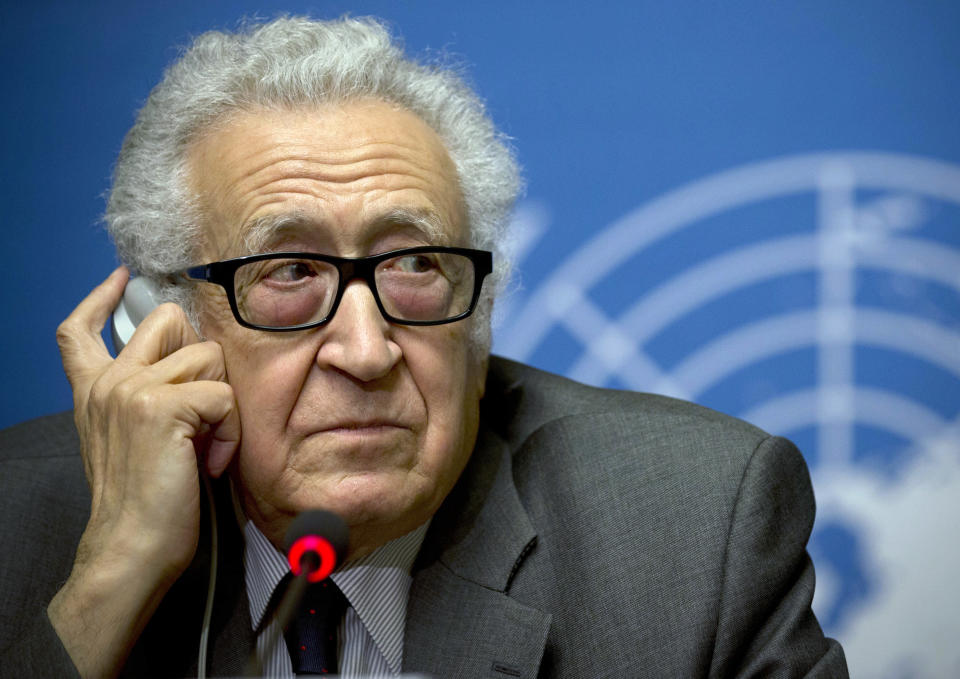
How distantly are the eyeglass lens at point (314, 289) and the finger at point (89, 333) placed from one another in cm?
43

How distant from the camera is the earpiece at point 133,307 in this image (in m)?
1.85

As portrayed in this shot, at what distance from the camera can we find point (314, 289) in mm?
1618

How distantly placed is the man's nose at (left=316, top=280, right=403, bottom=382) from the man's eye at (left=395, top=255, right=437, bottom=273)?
0.11 metres

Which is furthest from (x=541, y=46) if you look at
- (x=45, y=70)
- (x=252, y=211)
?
(x=45, y=70)

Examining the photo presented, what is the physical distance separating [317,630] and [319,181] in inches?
34.0

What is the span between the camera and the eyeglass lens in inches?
63.7

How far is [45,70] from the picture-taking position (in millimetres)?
2693

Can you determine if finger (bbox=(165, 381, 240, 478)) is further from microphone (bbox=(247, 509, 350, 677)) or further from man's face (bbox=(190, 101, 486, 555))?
microphone (bbox=(247, 509, 350, 677))

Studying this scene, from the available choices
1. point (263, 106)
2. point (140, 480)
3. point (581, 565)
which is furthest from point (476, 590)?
point (263, 106)

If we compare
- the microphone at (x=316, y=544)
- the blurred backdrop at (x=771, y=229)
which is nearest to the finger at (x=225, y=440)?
the microphone at (x=316, y=544)

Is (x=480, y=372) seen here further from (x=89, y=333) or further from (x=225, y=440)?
(x=89, y=333)

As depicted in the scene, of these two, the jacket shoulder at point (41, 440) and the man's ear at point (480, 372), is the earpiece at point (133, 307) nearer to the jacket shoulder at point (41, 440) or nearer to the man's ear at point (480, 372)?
the jacket shoulder at point (41, 440)

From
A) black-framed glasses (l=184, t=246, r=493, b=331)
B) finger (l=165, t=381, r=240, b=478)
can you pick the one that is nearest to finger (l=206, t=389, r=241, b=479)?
finger (l=165, t=381, r=240, b=478)

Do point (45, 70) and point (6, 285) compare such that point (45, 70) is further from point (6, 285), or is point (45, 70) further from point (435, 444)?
point (435, 444)
